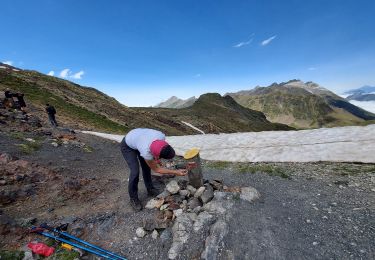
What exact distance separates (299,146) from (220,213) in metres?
8.81

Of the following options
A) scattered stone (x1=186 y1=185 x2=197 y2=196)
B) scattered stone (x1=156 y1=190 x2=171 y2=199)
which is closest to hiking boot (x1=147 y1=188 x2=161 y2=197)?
scattered stone (x1=156 y1=190 x2=171 y2=199)

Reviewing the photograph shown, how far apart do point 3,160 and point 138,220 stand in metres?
8.49

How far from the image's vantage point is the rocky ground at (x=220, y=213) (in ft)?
22.5

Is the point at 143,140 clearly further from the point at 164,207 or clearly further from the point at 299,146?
the point at 299,146

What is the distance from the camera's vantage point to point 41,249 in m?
7.07

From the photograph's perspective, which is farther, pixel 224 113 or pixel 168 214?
pixel 224 113

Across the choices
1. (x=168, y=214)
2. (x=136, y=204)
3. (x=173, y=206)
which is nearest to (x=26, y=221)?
(x=136, y=204)

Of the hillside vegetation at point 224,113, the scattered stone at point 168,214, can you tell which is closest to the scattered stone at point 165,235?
the scattered stone at point 168,214

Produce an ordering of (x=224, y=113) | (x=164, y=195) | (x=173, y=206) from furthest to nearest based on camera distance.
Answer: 1. (x=224, y=113)
2. (x=164, y=195)
3. (x=173, y=206)

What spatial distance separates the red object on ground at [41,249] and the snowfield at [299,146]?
11150 millimetres

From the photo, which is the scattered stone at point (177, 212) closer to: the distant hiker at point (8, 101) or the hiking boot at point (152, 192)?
the hiking boot at point (152, 192)

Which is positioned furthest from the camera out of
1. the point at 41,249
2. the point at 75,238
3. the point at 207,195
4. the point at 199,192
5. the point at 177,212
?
the point at 199,192

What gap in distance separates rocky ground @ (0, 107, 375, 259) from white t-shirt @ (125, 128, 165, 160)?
2.14 m

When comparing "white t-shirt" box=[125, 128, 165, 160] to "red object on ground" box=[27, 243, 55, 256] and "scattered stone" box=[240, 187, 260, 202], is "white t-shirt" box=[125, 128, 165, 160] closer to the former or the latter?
"red object on ground" box=[27, 243, 55, 256]
